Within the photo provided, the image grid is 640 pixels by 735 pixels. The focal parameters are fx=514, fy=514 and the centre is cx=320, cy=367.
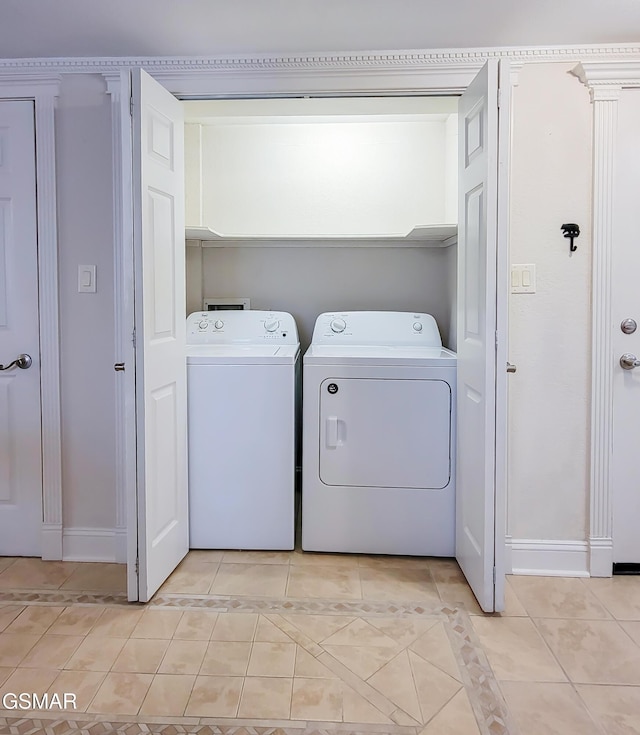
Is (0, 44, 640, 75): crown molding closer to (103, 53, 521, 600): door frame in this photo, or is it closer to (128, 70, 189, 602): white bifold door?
(103, 53, 521, 600): door frame

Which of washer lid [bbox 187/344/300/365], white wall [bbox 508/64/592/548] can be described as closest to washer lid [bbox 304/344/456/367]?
washer lid [bbox 187/344/300/365]

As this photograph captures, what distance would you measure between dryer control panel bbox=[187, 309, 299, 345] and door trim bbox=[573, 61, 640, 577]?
1.47 m

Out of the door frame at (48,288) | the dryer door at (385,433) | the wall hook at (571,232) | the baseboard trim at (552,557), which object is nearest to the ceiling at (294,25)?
the door frame at (48,288)

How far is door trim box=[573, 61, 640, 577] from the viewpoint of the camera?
6.65 feet

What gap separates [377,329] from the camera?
278 cm

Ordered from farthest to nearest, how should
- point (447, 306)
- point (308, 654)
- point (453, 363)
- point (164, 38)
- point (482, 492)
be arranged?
point (447, 306), point (453, 363), point (164, 38), point (482, 492), point (308, 654)

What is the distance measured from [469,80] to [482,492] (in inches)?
64.3

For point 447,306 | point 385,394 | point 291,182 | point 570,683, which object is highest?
point 291,182

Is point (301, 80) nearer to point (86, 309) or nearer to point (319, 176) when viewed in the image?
point (319, 176)

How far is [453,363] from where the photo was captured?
222 centimetres

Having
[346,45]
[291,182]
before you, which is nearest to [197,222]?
[291,182]

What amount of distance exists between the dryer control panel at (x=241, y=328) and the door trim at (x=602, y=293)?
147cm

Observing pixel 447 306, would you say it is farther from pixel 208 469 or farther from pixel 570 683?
pixel 570 683

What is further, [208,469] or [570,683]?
[208,469]
